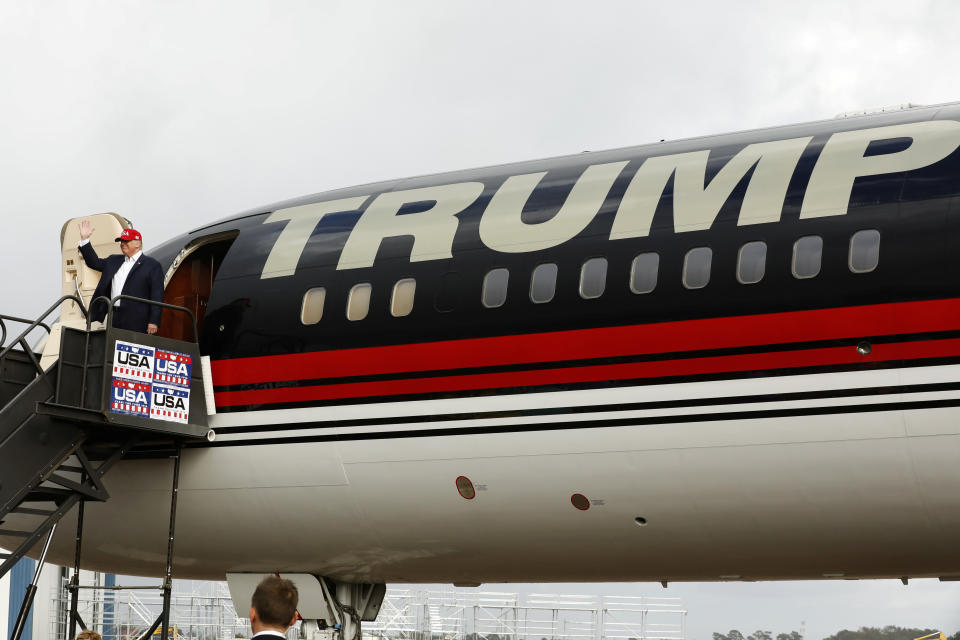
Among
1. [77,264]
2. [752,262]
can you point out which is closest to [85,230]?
[77,264]

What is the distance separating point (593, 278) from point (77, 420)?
19.0 ft

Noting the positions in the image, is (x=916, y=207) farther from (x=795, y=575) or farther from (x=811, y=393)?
(x=795, y=575)

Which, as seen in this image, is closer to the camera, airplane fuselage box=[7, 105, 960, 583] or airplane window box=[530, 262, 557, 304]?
airplane fuselage box=[7, 105, 960, 583]

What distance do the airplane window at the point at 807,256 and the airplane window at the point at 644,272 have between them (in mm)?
1337

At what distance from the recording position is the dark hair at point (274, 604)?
5.63 m

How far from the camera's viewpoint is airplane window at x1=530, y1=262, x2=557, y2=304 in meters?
11.8

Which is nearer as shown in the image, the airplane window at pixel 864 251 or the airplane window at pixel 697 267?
the airplane window at pixel 864 251

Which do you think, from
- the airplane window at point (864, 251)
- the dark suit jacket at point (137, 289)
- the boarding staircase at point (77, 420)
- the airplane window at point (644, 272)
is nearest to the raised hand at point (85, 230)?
the dark suit jacket at point (137, 289)

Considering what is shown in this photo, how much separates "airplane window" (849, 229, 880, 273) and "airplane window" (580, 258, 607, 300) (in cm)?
239

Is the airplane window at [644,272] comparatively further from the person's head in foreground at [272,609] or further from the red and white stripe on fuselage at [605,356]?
the person's head in foreground at [272,609]

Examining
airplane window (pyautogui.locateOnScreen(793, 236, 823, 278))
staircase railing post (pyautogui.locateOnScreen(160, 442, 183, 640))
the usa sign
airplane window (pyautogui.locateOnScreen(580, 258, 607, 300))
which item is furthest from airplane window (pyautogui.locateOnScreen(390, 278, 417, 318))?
airplane window (pyautogui.locateOnScreen(793, 236, 823, 278))

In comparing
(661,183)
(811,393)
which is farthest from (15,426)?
(811,393)

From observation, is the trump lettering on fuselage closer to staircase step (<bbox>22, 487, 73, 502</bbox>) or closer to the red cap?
the red cap

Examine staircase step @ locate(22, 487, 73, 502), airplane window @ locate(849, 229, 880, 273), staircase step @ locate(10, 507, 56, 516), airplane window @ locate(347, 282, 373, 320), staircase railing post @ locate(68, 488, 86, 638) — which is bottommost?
staircase railing post @ locate(68, 488, 86, 638)
